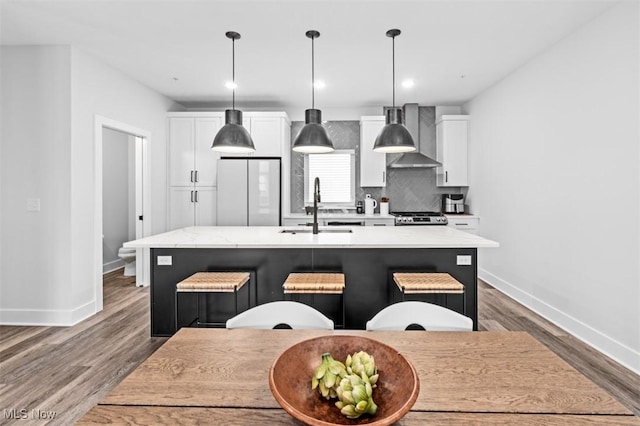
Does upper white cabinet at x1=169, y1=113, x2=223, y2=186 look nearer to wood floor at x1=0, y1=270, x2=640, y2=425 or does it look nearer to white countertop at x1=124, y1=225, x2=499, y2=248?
wood floor at x1=0, y1=270, x2=640, y2=425

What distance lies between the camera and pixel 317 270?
9.34ft

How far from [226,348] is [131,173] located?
5829 mm

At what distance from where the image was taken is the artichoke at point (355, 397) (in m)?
0.81

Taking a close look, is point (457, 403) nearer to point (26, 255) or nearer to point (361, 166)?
point (26, 255)

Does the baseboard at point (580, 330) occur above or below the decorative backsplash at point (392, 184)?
below

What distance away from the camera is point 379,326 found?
1.52 meters

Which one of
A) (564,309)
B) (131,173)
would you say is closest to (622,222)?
(564,309)

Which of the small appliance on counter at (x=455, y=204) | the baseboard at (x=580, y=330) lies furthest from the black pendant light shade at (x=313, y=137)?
the small appliance on counter at (x=455, y=204)

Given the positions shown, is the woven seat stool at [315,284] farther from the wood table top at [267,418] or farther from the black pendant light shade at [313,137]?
the wood table top at [267,418]

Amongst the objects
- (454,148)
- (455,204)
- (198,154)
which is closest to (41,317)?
(198,154)

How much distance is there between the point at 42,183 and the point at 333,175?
377 cm

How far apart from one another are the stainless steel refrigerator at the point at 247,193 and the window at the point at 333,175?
2.94ft

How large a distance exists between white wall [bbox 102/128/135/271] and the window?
286cm

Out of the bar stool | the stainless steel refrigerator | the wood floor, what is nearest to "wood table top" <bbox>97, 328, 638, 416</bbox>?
the bar stool
